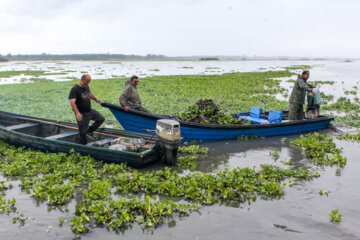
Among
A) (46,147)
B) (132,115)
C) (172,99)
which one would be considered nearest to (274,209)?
(132,115)

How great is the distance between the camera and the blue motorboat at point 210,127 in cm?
958

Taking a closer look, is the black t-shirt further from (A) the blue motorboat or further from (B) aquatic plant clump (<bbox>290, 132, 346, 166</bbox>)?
(B) aquatic plant clump (<bbox>290, 132, 346, 166</bbox>)

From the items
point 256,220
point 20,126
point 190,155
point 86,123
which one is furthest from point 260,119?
point 20,126

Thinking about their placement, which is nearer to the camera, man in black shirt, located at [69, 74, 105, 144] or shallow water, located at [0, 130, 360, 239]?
shallow water, located at [0, 130, 360, 239]

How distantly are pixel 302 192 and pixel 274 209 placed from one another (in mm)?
1083

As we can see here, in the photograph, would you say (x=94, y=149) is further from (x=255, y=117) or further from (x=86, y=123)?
(x=255, y=117)

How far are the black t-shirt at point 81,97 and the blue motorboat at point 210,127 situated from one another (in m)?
0.66

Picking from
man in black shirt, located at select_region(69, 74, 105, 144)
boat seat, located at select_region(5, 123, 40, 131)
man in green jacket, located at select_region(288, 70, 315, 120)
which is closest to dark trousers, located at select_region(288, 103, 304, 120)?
man in green jacket, located at select_region(288, 70, 315, 120)

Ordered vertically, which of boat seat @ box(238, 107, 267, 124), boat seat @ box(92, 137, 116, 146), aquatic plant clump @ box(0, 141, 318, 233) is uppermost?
boat seat @ box(238, 107, 267, 124)

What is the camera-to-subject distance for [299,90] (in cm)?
1119

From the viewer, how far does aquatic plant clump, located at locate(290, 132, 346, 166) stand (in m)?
8.44

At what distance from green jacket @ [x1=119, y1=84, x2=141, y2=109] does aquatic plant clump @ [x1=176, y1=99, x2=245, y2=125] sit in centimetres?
167

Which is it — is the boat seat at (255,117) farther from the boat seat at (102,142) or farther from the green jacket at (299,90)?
the boat seat at (102,142)

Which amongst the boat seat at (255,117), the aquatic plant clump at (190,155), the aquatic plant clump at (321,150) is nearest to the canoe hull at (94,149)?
the aquatic plant clump at (190,155)
